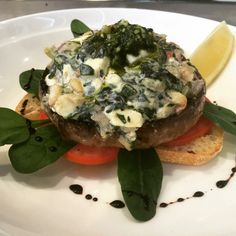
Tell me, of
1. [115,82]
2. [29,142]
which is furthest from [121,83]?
[29,142]

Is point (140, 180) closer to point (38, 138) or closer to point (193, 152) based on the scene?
point (193, 152)

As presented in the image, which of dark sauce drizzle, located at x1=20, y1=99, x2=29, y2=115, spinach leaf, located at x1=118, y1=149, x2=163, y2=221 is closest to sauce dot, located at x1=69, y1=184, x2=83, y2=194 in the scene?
spinach leaf, located at x1=118, y1=149, x2=163, y2=221

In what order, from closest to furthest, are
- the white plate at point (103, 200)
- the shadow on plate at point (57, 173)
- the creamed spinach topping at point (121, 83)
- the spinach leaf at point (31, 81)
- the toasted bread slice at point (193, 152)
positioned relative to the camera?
the white plate at point (103, 200), the creamed spinach topping at point (121, 83), the shadow on plate at point (57, 173), the toasted bread slice at point (193, 152), the spinach leaf at point (31, 81)

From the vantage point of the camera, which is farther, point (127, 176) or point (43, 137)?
point (43, 137)

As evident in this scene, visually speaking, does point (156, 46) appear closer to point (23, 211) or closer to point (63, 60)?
point (63, 60)

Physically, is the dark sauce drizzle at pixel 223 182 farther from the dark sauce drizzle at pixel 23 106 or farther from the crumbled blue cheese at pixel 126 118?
the dark sauce drizzle at pixel 23 106

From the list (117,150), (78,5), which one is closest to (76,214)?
(117,150)

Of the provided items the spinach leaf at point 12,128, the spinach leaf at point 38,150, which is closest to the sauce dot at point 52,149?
the spinach leaf at point 38,150
